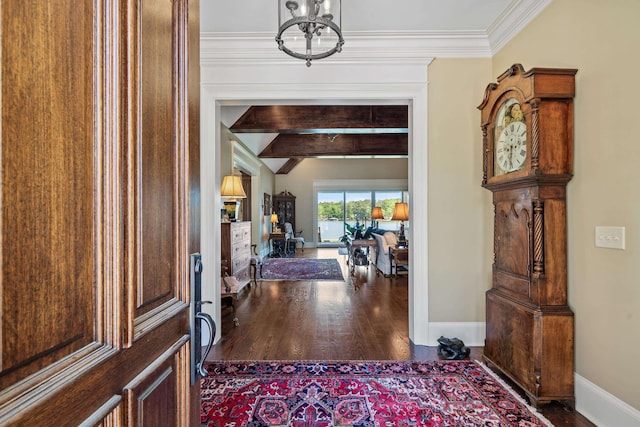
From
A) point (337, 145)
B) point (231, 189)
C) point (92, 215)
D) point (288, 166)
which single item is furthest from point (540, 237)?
point (288, 166)

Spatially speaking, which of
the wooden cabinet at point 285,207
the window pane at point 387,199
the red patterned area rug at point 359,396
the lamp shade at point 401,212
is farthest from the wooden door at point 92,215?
the window pane at point 387,199

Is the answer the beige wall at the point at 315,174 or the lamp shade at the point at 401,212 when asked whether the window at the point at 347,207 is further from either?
the lamp shade at the point at 401,212

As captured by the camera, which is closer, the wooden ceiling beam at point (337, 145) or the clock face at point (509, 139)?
the clock face at point (509, 139)

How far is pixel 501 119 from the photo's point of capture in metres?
2.38

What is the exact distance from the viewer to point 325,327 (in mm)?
3334

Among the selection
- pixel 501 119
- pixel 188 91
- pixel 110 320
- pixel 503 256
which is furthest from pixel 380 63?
pixel 110 320

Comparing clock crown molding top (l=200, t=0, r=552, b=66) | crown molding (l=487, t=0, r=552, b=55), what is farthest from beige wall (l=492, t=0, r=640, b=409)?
clock crown molding top (l=200, t=0, r=552, b=66)

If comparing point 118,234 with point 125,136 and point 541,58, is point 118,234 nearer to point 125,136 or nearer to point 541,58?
point 125,136

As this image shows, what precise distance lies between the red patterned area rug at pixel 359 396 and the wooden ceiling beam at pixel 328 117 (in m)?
3.58

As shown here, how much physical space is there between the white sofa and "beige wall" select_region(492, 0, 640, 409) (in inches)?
162

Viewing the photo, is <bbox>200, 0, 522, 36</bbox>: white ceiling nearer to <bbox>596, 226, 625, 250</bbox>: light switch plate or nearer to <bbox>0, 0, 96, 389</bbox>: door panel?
<bbox>596, 226, 625, 250</bbox>: light switch plate

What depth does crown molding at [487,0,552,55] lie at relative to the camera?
235 cm

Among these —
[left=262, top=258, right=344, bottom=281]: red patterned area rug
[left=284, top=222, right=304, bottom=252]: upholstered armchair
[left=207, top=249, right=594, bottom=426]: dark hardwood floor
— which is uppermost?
[left=284, top=222, right=304, bottom=252]: upholstered armchair

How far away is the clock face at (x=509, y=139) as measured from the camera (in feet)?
7.02
